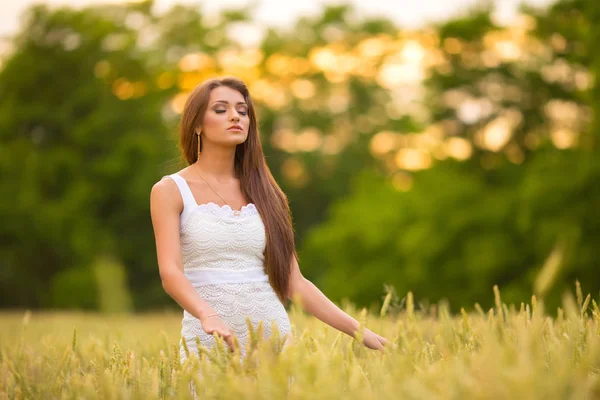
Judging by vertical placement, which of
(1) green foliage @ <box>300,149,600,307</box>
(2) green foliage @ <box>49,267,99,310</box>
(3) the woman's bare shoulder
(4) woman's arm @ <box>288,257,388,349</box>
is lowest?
(2) green foliage @ <box>49,267,99,310</box>

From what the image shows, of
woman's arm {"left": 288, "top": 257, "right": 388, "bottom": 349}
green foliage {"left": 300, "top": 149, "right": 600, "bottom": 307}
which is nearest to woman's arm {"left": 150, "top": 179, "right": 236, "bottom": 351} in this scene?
woman's arm {"left": 288, "top": 257, "right": 388, "bottom": 349}

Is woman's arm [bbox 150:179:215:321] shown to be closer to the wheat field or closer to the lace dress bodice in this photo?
the lace dress bodice

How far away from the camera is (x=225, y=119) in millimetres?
3684

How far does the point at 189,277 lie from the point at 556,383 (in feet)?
6.10

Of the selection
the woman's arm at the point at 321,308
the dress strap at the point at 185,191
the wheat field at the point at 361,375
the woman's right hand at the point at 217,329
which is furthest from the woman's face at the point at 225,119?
the wheat field at the point at 361,375

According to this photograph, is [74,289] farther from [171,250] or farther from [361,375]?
[361,375]

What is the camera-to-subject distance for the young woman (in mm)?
3379

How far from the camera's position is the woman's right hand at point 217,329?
119 inches

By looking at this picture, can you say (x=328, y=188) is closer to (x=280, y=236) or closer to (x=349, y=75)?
(x=349, y=75)

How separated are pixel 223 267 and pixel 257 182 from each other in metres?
0.50

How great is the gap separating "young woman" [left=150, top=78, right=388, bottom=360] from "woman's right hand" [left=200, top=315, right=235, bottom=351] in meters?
0.04

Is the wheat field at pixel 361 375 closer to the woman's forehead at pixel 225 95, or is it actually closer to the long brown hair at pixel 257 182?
the long brown hair at pixel 257 182

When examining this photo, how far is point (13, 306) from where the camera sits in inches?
1270

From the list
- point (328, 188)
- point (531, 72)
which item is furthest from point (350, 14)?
point (531, 72)
